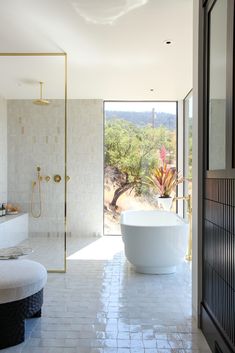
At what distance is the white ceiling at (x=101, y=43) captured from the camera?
9.65 ft

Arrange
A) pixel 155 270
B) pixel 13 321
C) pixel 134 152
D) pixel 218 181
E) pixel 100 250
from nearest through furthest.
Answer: pixel 218 181 < pixel 13 321 < pixel 155 270 < pixel 100 250 < pixel 134 152

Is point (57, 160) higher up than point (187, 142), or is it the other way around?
point (187, 142)

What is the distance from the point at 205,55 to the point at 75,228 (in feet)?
14.9

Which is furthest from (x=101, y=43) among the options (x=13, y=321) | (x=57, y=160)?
(x=13, y=321)

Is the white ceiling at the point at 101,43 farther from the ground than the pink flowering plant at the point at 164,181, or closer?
farther from the ground

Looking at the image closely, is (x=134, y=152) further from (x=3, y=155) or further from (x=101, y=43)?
(x=101, y=43)

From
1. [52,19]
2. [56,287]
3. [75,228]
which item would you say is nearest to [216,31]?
[52,19]

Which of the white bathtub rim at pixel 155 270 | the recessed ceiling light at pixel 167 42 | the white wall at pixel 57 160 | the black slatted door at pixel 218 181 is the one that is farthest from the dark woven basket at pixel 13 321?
the recessed ceiling light at pixel 167 42

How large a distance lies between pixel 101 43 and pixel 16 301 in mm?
2748

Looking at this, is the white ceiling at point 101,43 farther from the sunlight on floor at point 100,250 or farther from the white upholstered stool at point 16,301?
the sunlight on floor at point 100,250

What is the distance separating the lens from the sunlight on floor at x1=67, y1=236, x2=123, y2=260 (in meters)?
4.83

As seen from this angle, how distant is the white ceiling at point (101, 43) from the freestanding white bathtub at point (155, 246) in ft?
6.76

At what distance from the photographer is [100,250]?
5250mm

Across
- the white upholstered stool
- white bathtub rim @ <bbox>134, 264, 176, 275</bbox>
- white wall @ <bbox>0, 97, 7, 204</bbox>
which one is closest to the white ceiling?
white wall @ <bbox>0, 97, 7, 204</bbox>
